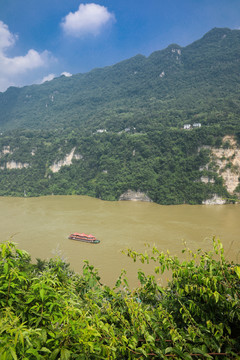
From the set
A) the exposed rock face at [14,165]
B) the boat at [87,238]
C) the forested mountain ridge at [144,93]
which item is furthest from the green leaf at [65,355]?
the exposed rock face at [14,165]

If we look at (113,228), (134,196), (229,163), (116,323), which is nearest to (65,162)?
(134,196)

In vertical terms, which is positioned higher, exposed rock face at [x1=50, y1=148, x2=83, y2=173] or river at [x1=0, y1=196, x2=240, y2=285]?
exposed rock face at [x1=50, y1=148, x2=83, y2=173]

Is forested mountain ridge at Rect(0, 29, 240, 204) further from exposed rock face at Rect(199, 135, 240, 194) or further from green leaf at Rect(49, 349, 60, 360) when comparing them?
green leaf at Rect(49, 349, 60, 360)

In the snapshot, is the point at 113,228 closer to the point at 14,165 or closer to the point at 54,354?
the point at 54,354

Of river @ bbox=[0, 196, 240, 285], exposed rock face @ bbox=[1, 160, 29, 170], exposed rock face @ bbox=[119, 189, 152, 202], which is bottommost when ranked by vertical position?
river @ bbox=[0, 196, 240, 285]

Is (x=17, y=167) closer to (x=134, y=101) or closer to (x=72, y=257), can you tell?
(x=72, y=257)

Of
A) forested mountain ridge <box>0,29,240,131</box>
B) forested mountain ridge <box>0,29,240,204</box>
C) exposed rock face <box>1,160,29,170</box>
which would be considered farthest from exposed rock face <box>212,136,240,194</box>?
exposed rock face <box>1,160,29,170</box>
